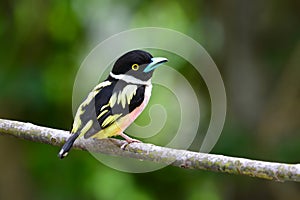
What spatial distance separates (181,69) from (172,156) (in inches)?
118

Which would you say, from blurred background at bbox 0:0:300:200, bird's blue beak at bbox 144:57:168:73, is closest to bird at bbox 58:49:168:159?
bird's blue beak at bbox 144:57:168:73

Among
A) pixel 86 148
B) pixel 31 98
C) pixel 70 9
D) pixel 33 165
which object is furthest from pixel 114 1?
pixel 86 148

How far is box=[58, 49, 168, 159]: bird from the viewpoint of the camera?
220cm

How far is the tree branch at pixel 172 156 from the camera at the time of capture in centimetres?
204

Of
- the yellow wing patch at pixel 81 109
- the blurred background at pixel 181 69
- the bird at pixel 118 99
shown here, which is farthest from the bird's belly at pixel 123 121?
the blurred background at pixel 181 69

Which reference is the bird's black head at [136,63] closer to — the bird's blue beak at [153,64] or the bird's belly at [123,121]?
the bird's blue beak at [153,64]

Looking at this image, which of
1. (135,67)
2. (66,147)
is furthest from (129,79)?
(66,147)

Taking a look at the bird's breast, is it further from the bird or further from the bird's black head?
the bird's black head

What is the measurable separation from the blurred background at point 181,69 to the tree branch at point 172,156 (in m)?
2.26

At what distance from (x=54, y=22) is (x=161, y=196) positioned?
1.49 metres

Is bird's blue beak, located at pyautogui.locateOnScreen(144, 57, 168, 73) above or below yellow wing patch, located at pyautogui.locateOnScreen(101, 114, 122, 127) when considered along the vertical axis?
above

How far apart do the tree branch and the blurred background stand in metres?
2.26

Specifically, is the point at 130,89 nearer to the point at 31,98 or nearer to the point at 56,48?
the point at 31,98

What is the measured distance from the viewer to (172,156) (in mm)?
2232
